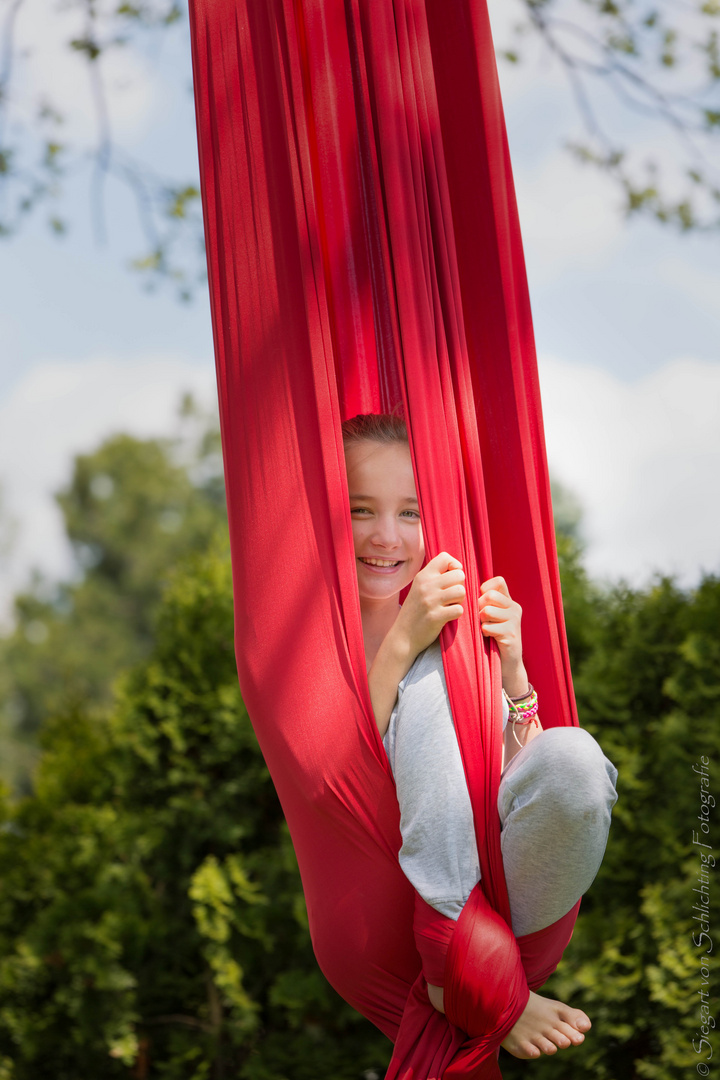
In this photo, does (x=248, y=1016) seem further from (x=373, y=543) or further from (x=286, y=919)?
(x=373, y=543)

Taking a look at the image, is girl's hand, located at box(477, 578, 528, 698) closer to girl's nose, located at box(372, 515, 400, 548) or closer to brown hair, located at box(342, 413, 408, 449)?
girl's nose, located at box(372, 515, 400, 548)

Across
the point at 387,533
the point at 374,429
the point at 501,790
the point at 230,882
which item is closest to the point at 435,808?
the point at 501,790

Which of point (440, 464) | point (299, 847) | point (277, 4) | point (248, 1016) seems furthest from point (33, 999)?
point (277, 4)

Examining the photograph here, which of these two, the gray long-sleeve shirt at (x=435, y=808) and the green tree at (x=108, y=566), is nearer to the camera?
the gray long-sleeve shirt at (x=435, y=808)

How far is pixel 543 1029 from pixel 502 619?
0.52 m

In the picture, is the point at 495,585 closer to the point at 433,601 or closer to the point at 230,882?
the point at 433,601

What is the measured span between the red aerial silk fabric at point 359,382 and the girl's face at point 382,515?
0.08m

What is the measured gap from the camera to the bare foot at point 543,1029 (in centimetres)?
107

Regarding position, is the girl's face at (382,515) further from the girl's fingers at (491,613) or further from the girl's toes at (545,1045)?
the girl's toes at (545,1045)

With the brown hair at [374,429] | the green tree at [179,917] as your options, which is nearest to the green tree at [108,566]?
the green tree at [179,917]

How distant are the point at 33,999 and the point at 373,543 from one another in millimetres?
2482

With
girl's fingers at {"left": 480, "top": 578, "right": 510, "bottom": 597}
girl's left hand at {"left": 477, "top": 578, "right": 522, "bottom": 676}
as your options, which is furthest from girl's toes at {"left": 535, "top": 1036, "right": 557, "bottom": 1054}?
girl's fingers at {"left": 480, "top": 578, "right": 510, "bottom": 597}

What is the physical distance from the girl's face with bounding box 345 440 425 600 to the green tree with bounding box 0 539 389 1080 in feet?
5.16

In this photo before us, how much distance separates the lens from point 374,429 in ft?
4.40
